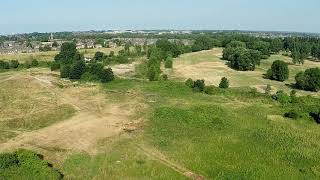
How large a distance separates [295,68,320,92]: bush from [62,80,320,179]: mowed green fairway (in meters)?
11.6

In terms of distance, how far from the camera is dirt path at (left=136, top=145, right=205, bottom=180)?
40.4 m

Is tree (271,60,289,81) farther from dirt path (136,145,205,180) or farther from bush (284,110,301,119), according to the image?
dirt path (136,145,205,180)

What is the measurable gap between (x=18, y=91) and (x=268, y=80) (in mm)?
46495

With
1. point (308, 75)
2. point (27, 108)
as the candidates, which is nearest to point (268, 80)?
point (308, 75)

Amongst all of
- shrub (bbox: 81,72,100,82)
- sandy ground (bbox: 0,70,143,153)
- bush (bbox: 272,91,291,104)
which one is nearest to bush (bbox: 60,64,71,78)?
shrub (bbox: 81,72,100,82)

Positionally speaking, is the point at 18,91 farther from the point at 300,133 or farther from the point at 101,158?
the point at 300,133

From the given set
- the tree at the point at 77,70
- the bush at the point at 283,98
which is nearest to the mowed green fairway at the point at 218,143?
the bush at the point at 283,98

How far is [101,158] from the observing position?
44406 millimetres

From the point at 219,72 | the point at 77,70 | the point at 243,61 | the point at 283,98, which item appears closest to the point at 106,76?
the point at 77,70

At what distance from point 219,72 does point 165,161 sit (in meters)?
62.1

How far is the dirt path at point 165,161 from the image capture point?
40438mm

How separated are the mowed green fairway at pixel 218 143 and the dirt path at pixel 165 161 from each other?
39cm

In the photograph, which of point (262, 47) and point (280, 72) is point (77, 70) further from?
point (262, 47)

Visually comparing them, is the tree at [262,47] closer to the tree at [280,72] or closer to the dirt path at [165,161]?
the tree at [280,72]
